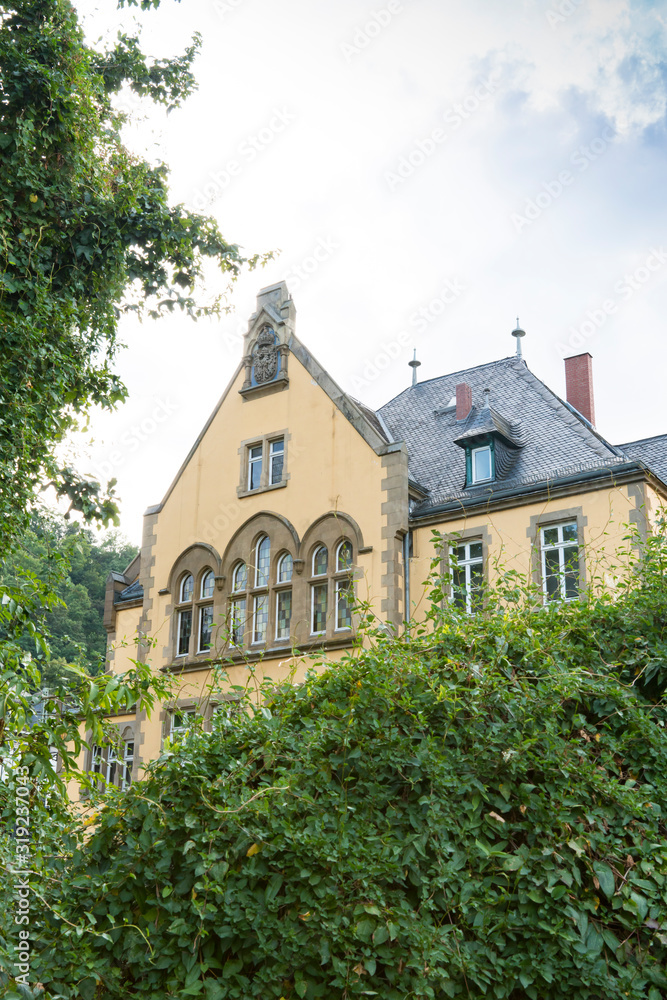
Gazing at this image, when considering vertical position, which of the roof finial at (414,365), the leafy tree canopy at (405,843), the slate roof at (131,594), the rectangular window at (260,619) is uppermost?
the roof finial at (414,365)

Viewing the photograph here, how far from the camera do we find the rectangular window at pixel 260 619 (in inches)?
743

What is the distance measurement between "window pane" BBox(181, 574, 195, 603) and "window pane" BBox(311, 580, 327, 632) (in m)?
3.43

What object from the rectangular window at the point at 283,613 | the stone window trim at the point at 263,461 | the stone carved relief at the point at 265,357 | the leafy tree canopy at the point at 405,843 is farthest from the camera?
the stone carved relief at the point at 265,357

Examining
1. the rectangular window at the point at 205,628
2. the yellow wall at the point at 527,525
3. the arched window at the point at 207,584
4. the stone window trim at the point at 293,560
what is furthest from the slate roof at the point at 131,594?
the yellow wall at the point at 527,525

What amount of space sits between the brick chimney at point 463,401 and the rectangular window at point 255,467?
463cm

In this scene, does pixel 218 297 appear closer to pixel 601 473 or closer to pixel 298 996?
pixel 601 473

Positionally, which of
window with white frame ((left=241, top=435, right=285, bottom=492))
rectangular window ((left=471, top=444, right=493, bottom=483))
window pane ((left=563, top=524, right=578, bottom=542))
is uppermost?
window with white frame ((left=241, top=435, right=285, bottom=492))

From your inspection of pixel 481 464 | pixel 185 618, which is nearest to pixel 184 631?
pixel 185 618

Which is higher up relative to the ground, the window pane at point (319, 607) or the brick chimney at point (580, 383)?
the brick chimney at point (580, 383)

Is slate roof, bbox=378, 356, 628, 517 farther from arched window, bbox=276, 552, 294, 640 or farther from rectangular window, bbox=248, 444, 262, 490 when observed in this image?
rectangular window, bbox=248, 444, 262, 490

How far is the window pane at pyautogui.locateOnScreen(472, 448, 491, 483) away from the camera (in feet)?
60.7

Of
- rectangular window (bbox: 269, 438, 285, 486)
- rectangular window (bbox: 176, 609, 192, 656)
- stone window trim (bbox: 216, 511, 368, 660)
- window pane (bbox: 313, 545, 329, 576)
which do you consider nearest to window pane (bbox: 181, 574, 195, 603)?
rectangular window (bbox: 176, 609, 192, 656)

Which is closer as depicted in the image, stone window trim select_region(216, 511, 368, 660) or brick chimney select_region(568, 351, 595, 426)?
stone window trim select_region(216, 511, 368, 660)

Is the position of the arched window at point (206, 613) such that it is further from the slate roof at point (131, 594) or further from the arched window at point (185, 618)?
the slate roof at point (131, 594)
